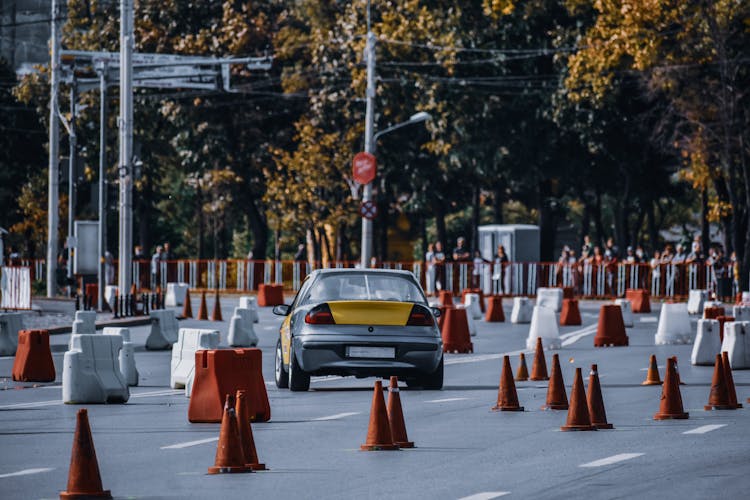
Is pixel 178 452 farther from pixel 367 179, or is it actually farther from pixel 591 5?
pixel 591 5

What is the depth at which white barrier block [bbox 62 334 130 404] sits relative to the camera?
17.3 meters

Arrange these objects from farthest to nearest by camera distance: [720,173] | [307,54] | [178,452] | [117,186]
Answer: [307,54] → [720,173] → [117,186] → [178,452]

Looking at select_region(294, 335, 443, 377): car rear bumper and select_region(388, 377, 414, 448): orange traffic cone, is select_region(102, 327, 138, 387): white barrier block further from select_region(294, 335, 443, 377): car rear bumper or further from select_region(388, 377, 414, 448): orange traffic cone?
select_region(388, 377, 414, 448): orange traffic cone

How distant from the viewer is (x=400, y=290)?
19562 mm

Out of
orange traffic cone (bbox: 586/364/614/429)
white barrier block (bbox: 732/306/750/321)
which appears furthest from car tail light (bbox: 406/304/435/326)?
white barrier block (bbox: 732/306/750/321)

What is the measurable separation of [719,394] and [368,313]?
4.12m

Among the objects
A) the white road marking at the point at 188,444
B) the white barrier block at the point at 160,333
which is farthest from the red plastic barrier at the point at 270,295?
the white road marking at the point at 188,444

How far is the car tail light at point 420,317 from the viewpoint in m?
18.9

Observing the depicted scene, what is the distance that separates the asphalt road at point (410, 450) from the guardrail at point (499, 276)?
2814 centimetres

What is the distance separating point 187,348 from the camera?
1927 centimetres

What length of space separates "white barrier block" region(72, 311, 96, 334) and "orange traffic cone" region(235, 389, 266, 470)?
1472cm

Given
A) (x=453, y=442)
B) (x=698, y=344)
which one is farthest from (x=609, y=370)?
(x=453, y=442)

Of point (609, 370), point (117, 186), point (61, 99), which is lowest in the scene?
point (609, 370)

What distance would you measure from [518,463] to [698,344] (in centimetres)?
1188
